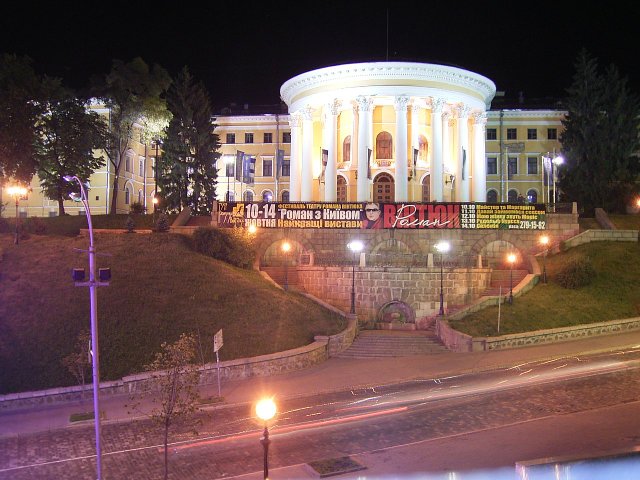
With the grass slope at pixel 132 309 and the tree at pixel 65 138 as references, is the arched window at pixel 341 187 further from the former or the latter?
the tree at pixel 65 138

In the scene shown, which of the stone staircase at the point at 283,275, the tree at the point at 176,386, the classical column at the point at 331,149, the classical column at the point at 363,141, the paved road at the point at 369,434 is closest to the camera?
the tree at the point at 176,386

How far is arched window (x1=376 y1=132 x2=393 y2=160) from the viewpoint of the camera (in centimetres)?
5962

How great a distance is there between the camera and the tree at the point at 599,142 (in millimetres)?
57719

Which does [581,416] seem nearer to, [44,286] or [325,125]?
[44,286]

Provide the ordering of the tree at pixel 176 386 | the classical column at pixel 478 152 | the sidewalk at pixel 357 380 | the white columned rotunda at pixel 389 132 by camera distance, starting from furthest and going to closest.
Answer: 1. the classical column at pixel 478 152
2. the white columned rotunda at pixel 389 132
3. the sidewalk at pixel 357 380
4. the tree at pixel 176 386

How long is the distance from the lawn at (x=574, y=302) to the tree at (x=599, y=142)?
1377 centimetres

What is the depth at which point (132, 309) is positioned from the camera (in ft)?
105

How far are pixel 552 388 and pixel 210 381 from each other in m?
14.3

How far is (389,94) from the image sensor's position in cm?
5650

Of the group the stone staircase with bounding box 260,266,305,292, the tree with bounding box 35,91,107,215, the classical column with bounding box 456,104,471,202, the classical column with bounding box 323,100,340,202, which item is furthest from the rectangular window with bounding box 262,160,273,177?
the stone staircase with bounding box 260,266,305,292

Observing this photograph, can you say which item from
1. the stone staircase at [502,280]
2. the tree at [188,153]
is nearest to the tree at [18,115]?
the tree at [188,153]

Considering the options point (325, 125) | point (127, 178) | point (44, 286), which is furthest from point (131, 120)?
point (44, 286)

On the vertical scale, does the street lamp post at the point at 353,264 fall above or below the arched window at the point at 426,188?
below

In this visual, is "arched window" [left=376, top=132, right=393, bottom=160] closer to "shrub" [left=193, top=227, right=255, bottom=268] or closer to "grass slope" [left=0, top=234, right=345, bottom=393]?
"shrub" [left=193, top=227, right=255, bottom=268]
